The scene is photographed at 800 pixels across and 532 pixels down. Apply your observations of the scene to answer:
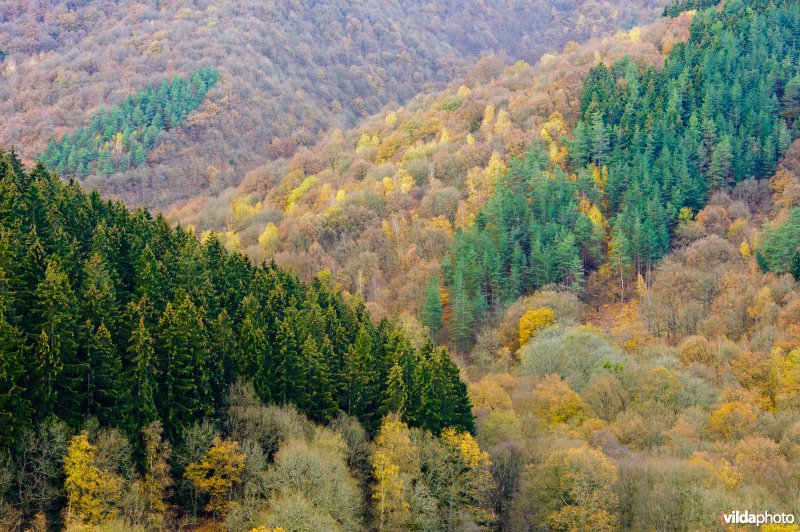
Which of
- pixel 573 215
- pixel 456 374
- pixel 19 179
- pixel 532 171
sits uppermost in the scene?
pixel 532 171

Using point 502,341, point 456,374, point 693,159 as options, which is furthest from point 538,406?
point 693,159

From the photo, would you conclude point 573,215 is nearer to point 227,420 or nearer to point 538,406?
point 538,406

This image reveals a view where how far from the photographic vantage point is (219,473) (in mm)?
52500

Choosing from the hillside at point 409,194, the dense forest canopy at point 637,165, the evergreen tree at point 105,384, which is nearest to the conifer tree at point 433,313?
the dense forest canopy at point 637,165

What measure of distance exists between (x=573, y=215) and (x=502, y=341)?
3488 cm

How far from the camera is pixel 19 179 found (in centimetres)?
7994

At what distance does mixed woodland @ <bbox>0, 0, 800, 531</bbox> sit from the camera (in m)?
51.4

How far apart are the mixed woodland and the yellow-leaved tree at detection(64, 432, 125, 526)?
19 cm

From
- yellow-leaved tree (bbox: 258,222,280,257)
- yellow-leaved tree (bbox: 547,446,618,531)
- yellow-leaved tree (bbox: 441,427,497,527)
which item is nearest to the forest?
yellow-leaved tree (bbox: 441,427,497,527)

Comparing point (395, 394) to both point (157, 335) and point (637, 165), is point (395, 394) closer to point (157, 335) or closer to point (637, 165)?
point (157, 335)

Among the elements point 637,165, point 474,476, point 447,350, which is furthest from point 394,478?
point 637,165

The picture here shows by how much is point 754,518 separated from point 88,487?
1686 inches

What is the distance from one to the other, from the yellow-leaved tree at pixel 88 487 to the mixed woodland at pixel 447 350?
194mm

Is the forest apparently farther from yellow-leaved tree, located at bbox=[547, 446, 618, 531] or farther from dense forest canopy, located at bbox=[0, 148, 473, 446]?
yellow-leaved tree, located at bbox=[547, 446, 618, 531]
